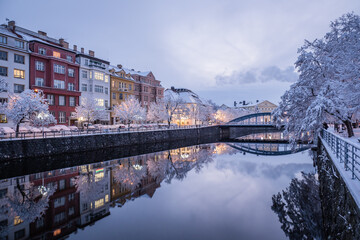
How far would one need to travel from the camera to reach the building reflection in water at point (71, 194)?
10001 mm

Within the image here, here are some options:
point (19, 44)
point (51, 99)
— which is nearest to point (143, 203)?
point (51, 99)

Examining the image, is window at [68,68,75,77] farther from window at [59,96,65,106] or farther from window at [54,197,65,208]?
window at [54,197,65,208]

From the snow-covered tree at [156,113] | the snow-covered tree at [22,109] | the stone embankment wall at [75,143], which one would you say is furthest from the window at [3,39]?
the snow-covered tree at [156,113]

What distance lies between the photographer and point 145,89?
61250mm

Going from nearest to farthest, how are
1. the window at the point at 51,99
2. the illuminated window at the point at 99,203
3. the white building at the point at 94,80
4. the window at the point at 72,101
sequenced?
1. the illuminated window at the point at 99,203
2. the window at the point at 51,99
3. the window at the point at 72,101
4. the white building at the point at 94,80

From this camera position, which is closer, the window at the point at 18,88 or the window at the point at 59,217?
the window at the point at 59,217

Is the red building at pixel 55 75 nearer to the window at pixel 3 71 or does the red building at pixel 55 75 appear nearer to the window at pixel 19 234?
the window at pixel 3 71

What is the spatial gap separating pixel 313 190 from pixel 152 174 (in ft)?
37.4

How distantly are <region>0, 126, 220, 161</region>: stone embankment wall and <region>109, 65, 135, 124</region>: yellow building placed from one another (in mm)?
13842

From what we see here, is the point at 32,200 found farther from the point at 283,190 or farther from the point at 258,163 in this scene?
the point at 258,163

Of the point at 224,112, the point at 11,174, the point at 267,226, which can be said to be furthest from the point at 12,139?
the point at 224,112

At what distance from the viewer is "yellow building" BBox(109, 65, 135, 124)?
165 feet

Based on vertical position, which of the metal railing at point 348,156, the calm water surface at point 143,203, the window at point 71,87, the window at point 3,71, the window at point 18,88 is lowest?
the calm water surface at point 143,203

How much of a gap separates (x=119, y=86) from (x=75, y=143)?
91.4 ft
